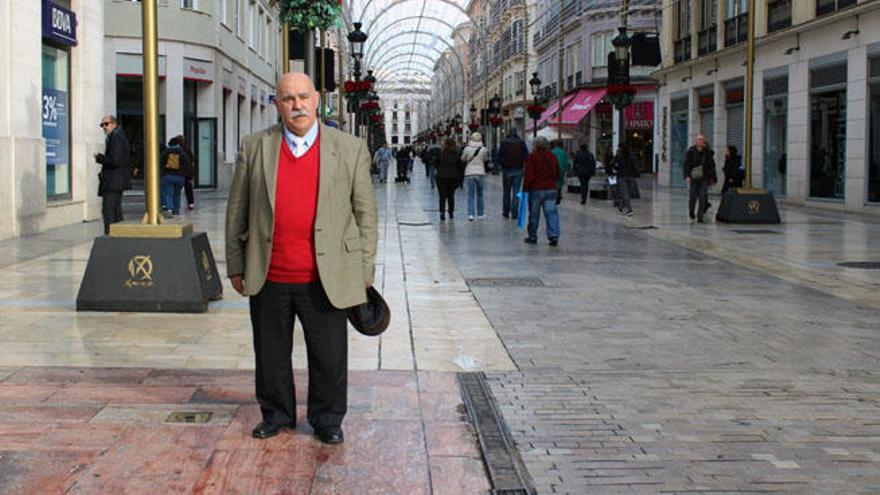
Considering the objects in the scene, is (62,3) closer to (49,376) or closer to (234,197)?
(49,376)

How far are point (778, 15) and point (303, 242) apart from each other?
26178 mm

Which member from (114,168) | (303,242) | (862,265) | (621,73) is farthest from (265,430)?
(621,73)

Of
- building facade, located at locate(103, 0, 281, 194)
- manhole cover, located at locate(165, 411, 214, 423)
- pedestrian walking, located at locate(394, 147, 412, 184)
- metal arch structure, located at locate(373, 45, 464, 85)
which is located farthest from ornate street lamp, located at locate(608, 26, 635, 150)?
metal arch structure, located at locate(373, 45, 464, 85)

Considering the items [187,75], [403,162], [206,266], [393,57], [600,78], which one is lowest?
[206,266]

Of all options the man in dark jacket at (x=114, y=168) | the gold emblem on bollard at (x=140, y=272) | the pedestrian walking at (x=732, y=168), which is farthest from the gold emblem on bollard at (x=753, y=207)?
the gold emblem on bollard at (x=140, y=272)

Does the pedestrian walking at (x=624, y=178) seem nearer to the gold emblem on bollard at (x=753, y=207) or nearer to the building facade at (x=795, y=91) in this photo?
the gold emblem on bollard at (x=753, y=207)

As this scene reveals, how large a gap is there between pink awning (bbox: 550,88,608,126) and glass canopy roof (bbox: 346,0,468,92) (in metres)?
21.4

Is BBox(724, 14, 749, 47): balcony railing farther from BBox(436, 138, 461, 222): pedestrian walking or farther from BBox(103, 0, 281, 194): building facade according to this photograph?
BBox(103, 0, 281, 194): building facade

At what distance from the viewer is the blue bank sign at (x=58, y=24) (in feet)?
52.4

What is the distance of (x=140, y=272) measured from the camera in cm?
816

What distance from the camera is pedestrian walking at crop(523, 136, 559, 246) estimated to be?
14897 mm

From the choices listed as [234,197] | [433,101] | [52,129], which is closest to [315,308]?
[234,197]

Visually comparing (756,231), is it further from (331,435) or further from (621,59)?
(331,435)

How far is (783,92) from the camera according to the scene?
1094 inches
